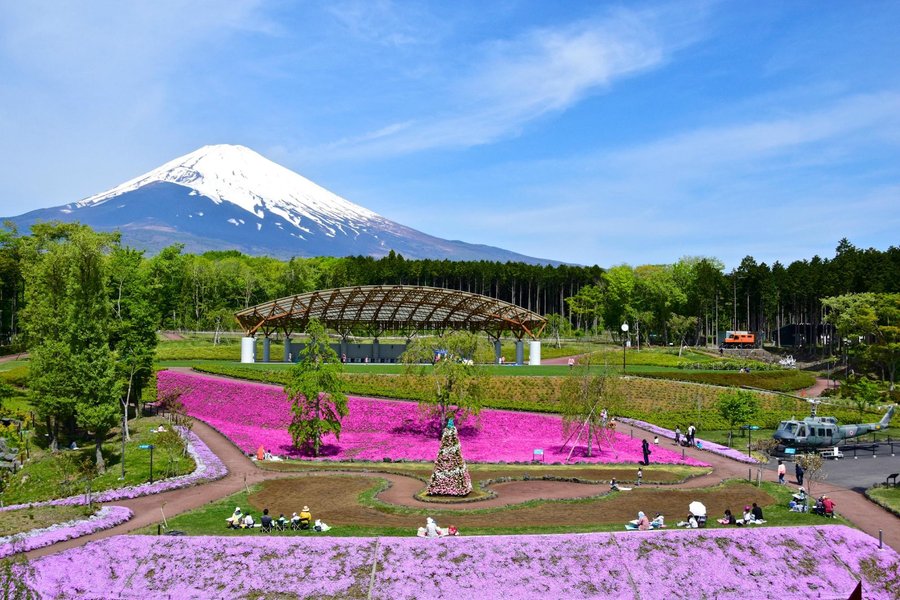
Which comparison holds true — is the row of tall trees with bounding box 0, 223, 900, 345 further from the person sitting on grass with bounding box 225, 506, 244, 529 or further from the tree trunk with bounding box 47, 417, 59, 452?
the person sitting on grass with bounding box 225, 506, 244, 529

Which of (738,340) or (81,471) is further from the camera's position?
(738,340)

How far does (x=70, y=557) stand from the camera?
22156mm

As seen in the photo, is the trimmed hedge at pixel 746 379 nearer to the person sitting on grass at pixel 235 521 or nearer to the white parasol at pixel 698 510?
the white parasol at pixel 698 510

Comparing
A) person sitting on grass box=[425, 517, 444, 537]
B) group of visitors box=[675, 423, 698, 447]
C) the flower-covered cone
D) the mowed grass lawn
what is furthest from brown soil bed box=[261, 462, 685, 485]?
person sitting on grass box=[425, 517, 444, 537]

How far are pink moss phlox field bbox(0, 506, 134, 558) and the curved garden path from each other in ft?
Result: 0.79

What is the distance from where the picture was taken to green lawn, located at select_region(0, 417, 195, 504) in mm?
32688

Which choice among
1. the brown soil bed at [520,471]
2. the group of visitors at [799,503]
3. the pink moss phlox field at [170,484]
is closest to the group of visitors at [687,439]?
the brown soil bed at [520,471]

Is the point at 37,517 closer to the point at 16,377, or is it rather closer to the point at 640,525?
the point at 640,525

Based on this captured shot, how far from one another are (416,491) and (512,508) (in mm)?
5293

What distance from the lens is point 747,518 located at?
2556 cm

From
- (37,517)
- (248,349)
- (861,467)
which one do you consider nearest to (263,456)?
(37,517)

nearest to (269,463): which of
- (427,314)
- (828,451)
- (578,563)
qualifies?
(578,563)

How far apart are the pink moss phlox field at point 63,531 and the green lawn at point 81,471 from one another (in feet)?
20.2

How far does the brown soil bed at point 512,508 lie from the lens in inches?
1024
